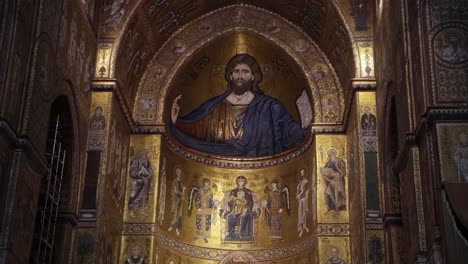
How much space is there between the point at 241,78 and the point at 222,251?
527 cm

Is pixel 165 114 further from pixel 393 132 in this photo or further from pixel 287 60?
pixel 393 132

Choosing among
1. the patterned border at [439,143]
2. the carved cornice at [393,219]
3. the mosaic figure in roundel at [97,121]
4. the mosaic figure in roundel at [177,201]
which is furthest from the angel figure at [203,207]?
the patterned border at [439,143]

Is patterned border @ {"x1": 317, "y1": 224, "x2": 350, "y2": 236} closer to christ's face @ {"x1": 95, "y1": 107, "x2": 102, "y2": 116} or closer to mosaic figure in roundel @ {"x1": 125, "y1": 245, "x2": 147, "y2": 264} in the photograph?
mosaic figure in roundel @ {"x1": 125, "y1": 245, "x2": 147, "y2": 264}

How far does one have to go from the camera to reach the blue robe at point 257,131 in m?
21.5

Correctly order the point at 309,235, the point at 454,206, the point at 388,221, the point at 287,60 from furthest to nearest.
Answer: the point at 287,60 < the point at 309,235 < the point at 388,221 < the point at 454,206

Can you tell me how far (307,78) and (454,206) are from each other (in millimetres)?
10541

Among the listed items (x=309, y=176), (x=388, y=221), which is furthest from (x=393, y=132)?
(x=309, y=176)

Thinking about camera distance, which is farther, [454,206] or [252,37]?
[252,37]

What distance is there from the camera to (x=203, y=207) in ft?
68.5

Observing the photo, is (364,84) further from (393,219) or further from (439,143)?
(439,143)

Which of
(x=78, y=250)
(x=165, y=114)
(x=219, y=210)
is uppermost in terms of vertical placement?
(x=165, y=114)

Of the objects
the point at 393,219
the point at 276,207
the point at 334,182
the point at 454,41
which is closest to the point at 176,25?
the point at 276,207

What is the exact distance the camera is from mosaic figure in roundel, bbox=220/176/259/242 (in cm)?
2070

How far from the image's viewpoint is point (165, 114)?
66.7 ft
